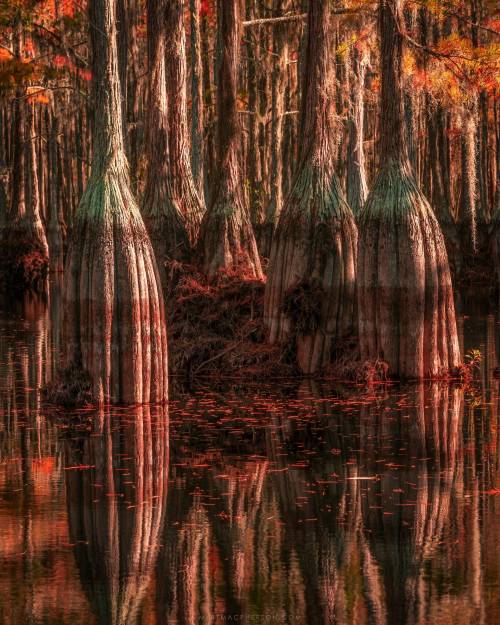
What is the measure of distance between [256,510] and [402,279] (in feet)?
21.7

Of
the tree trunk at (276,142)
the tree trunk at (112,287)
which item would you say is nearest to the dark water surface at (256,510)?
the tree trunk at (112,287)

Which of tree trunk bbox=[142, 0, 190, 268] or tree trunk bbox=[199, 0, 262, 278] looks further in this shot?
tree trunk bbox=[142, 0, 190, 268]

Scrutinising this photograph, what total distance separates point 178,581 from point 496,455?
4.36m

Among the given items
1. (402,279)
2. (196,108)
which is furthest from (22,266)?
(402,279)

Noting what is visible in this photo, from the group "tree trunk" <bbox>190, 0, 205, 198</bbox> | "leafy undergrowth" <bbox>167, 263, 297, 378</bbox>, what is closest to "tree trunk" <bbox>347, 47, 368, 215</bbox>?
"tree trunk" <bbox>190, 0, 205, 198</bbox>

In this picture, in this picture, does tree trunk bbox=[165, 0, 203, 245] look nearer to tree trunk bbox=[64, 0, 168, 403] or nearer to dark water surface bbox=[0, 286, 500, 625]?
dark water surface bbox=[0, 286, 500, 625]

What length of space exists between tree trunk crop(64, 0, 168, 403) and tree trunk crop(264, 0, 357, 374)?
118 inches

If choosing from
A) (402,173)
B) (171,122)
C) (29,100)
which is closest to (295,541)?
(402,173)

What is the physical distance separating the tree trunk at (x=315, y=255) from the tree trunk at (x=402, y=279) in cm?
83

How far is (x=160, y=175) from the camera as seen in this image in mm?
19891

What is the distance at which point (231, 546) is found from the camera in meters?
8.77

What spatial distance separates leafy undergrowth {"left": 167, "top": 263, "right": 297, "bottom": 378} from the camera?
17.5m

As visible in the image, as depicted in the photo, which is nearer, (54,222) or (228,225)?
(228,225)

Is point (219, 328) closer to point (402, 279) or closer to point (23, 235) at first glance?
point (402, 279)
